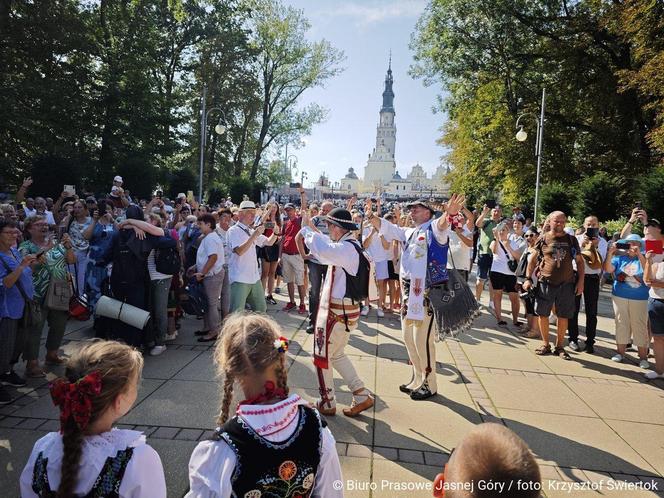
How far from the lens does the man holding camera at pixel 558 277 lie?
6414 millimetres

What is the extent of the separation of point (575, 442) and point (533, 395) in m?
1.06

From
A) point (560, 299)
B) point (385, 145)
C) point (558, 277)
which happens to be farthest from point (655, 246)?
point (385, 145)

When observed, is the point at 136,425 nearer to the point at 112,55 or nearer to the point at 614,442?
the point at 614,442

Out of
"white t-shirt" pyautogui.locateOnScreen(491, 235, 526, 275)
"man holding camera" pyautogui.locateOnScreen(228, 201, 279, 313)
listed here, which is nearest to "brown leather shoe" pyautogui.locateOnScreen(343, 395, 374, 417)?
"man holding camera" pyautogui.locateOnScreen(228, 201, 279, 313)

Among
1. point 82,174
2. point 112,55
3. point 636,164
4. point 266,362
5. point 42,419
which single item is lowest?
point 42,419

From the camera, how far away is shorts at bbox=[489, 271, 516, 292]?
8.00 metres

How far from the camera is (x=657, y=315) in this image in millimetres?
5555

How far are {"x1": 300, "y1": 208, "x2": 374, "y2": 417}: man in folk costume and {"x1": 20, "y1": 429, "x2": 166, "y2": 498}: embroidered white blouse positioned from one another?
257cm

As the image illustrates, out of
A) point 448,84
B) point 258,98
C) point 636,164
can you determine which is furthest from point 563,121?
point 258,98

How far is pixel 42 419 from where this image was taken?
13.1 feet

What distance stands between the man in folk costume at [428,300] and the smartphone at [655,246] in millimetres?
2781

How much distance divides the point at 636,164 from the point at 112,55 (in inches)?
1004

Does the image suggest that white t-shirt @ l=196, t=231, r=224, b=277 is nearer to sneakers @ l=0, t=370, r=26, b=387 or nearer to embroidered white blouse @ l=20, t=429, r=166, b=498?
sneakers @ l=0, t=370, r=26, b=387

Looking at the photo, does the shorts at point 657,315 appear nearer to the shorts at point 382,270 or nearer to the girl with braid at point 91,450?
the shorts at point 382,270
